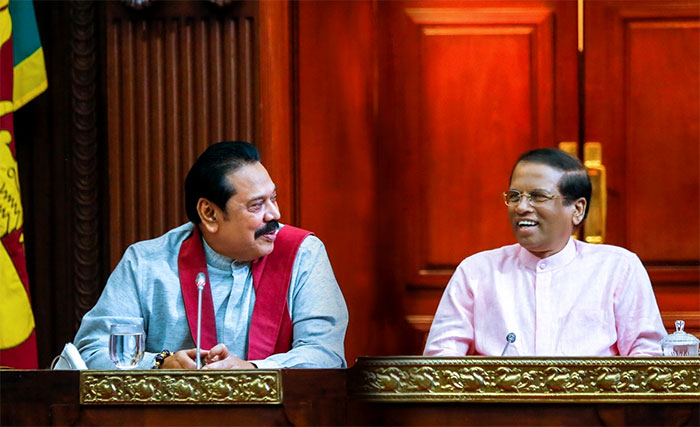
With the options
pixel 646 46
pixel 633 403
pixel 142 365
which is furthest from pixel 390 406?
pixel 646 46

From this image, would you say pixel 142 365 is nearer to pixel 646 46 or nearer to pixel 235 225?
pixel 235 225

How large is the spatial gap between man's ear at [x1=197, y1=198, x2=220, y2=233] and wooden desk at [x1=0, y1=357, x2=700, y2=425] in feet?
2.13

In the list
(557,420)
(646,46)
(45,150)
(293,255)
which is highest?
(646,46)

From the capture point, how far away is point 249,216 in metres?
2.93

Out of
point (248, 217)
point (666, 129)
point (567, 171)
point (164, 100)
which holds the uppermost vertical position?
point (164, 100)

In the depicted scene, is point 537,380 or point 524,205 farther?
point 524,205

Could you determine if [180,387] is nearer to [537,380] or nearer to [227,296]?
[227,296]

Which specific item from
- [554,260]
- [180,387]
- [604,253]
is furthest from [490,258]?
[180,387]

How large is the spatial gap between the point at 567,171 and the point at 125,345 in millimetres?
1171

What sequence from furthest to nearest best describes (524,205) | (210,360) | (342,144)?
(342,144) < (524,205) < (210,360)

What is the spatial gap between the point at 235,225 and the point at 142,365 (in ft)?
1.43

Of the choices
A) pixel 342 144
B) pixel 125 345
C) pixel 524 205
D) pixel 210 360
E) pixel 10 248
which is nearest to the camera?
pixel 125 345

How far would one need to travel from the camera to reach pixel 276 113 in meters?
3.94

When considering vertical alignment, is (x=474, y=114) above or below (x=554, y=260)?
above
